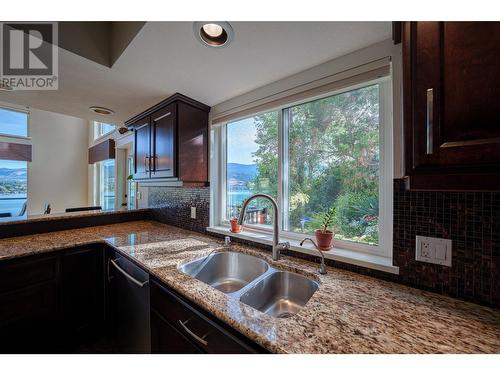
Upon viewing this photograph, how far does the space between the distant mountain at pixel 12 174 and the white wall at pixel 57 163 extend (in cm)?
10

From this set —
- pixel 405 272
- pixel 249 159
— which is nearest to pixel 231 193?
pixel 249 159

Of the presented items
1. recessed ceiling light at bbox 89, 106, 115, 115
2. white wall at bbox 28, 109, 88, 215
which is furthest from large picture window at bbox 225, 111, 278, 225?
white wall at bbox 28, 109, 88, 215

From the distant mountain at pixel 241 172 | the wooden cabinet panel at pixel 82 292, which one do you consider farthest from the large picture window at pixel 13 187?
the distant mountain at pixel 241 172

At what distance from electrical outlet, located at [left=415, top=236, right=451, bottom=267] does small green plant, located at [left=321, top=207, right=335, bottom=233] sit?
41 cm

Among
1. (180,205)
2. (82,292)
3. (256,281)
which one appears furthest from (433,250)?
(82,292)

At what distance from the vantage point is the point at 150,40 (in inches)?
41.1

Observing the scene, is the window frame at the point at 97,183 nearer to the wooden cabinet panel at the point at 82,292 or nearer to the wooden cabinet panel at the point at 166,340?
the wooden cabinet panel at the point at 82,292

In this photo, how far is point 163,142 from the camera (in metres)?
1.78

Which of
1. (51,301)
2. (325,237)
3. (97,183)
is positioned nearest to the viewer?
(325,237)

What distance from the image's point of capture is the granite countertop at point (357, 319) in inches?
23.2

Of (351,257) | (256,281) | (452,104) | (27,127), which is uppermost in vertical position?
(27,127)

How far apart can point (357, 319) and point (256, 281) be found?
0.50m

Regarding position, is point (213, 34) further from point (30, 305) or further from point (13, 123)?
point (13, 123)
